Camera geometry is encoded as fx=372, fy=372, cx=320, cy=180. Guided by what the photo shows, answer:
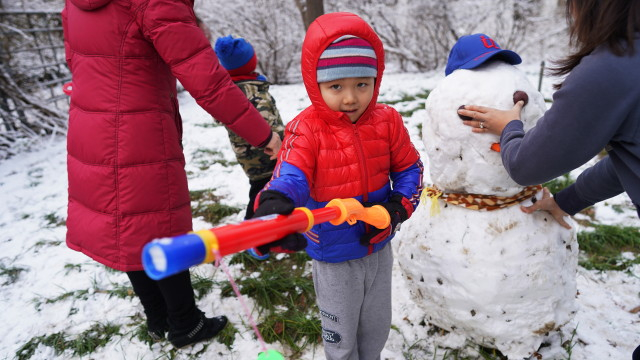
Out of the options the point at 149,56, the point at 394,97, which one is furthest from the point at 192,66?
the point at 394,97

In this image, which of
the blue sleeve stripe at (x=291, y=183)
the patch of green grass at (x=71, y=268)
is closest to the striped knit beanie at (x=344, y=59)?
the blue sleeve stripe at (x=291, y=183)

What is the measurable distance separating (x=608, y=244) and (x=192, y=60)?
301 cm

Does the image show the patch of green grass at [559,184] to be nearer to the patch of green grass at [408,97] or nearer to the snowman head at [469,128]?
the snowman head at [469,128]

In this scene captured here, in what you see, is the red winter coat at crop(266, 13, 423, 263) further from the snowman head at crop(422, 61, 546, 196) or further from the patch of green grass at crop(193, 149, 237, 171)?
the patch of green grass at crop(193, 149, 237, 171)

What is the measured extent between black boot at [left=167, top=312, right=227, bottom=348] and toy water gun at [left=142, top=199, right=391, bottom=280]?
1407 mm

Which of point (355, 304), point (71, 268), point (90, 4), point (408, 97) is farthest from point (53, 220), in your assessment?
point (408, 97)

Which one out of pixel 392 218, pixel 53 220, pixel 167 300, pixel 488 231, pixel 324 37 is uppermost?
pixel 324 37

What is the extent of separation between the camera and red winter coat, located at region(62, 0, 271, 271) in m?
1.46

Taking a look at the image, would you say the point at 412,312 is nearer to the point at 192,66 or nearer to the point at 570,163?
the point at 570,163

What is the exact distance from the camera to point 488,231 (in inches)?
64.6

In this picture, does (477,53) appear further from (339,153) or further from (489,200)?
(339,153)

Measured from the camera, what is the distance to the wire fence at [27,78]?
17.0 feet

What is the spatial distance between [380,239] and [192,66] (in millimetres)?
1016

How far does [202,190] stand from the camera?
3.89m
